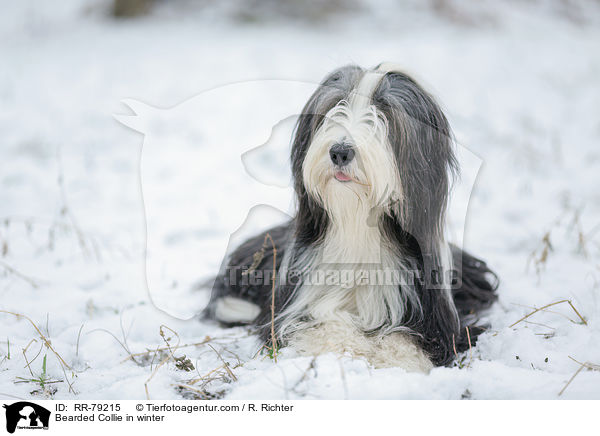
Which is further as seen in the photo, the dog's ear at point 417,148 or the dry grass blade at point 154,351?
the dry grass blade at point 154,351

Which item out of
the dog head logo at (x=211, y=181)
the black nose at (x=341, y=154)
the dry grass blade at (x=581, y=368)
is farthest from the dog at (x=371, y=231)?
the dry grass blade at (x=581, y=368)

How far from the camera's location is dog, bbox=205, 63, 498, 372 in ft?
7.64

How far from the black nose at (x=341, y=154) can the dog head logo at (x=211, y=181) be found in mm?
101

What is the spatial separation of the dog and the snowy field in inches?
6.0

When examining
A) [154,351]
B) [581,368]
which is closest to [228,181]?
[154,351]

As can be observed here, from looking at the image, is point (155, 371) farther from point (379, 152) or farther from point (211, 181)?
point (211, 181)

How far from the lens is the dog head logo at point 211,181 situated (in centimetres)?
266

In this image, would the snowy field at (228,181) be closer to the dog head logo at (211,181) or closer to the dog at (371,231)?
the dog head logo at (211,181)

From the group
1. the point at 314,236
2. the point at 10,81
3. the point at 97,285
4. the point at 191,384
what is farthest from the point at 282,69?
the point at 191,384

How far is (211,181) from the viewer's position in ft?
17.6
